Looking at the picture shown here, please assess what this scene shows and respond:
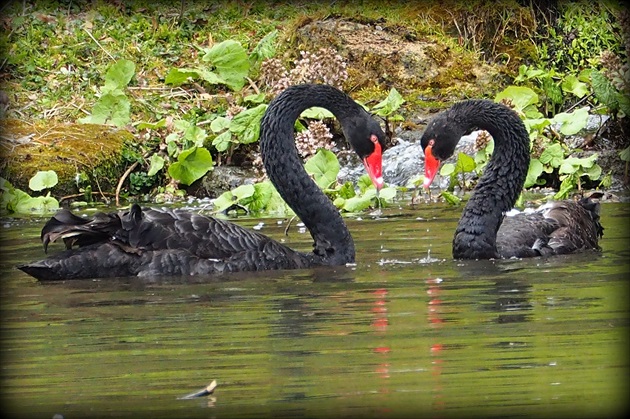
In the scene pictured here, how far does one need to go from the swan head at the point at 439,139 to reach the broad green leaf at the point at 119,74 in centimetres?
526

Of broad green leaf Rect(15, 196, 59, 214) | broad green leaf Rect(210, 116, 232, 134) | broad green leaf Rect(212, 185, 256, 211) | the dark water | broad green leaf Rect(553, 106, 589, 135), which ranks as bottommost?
the dark water

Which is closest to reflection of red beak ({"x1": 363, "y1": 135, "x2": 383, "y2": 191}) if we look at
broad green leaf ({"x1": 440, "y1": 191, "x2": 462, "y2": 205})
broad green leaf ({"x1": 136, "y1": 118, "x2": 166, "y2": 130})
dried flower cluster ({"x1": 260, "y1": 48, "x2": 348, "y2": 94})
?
broad green leaf ({"x1": 440, "y1": 191, "x2": 462, "y2": 205})

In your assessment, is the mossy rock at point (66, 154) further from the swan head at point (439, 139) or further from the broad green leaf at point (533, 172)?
the swan head at point (439, 139)

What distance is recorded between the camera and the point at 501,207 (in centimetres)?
691

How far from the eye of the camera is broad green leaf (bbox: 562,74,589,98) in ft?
37.2

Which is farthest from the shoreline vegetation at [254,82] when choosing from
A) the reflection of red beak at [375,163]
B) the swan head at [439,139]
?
the swan head at [439,139]

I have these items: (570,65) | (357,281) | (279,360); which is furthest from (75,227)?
(570,65)

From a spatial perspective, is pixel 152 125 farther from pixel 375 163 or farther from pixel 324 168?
pixel 375 163

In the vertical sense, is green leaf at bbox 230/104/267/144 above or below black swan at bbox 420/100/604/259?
above

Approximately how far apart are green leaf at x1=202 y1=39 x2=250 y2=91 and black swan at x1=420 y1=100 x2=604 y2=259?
4676 millimetres

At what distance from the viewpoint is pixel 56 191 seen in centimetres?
1105

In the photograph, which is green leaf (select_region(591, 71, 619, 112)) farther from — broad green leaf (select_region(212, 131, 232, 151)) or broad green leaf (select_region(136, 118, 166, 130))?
broad green leaf (select_region(136, 118, 166, 130))

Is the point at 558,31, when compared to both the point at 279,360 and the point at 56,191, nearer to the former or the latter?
the point at 56,191

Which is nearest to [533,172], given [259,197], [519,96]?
[519,96]
